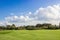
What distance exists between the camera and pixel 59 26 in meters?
81.5

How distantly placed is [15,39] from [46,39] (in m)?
7.82

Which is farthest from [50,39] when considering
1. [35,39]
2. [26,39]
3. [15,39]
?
[15,39]

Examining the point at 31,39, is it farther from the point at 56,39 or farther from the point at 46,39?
the point at 56,39

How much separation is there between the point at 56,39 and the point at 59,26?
4988 cm

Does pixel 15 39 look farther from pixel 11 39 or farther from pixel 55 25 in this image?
pixel 55 25

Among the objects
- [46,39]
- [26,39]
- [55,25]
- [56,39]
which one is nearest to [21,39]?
[26,39]

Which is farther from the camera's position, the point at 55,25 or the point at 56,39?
the point at 55,25

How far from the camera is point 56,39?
32969 mm

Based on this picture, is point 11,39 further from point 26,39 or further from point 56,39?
point 56,39

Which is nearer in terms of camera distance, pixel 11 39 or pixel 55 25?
Result: pixel 11 39

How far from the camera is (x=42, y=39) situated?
33438 mm

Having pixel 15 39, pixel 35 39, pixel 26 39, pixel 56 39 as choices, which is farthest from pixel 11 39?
pixel 56 39

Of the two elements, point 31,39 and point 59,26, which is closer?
point 31,39

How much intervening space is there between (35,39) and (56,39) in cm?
519
